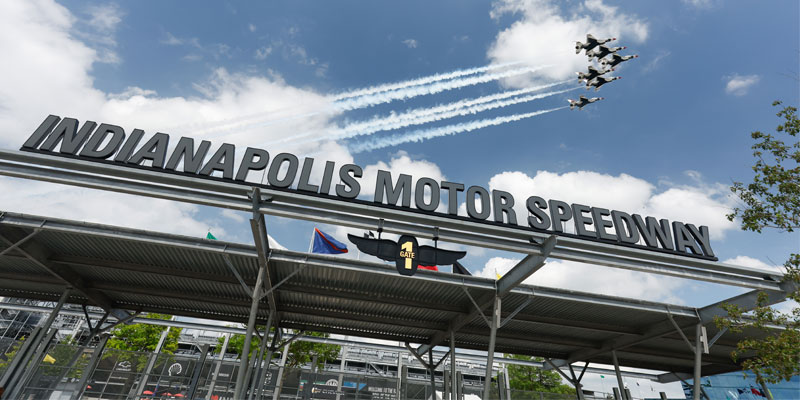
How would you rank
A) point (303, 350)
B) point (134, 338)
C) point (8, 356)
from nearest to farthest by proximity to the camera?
point (8, 356)
point (303, 350)
point (134, 338)

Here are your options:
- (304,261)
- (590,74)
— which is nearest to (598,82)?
(590,74)

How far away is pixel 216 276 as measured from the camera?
1564 cm

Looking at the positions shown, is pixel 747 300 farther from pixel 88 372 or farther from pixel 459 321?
pixel 88 372

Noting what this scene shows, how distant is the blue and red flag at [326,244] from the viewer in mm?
19141

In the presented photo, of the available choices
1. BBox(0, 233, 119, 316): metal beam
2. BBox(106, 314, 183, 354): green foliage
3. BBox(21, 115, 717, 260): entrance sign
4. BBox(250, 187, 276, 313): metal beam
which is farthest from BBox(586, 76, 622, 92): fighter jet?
BBox(106, 314, 183, 354): green foliage

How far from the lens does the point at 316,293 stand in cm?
1655

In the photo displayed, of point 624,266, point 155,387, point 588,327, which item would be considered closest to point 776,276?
point 624,266

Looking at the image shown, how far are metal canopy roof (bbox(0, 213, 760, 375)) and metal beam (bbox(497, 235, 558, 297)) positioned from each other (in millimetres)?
648

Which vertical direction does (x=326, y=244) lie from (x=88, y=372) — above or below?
above

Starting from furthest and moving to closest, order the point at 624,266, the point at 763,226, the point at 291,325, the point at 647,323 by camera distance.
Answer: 1. the point at 291,325
2. the point at 647,323
3. the point at 624,266
4. the point at 763,226

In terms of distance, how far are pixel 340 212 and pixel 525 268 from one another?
21.9 feet

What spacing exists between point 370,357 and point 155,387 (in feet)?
154

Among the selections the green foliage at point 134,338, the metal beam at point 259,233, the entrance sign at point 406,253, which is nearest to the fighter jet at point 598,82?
the entrance sign at point 406,253

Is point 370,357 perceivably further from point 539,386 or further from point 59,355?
point 59,355
